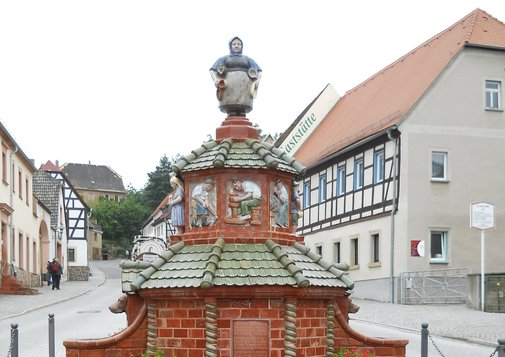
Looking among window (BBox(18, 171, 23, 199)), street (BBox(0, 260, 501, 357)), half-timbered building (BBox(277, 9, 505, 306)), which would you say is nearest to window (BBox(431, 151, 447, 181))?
half-timbered building (BBox(277, 9, 505, 306))

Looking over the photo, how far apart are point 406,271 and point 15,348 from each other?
2010cm

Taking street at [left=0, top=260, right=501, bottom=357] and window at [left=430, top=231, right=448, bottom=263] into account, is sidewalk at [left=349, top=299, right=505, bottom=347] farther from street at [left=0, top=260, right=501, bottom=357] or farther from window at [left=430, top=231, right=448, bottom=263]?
window at [left=430, top=231, right=448, bottom=263]

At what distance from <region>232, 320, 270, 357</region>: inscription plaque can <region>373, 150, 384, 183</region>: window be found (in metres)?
23.7

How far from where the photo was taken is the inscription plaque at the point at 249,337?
950 cm

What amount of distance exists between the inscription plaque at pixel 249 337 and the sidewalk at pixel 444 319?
9.59 metres

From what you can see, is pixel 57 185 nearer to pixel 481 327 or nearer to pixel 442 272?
pixel 442 272

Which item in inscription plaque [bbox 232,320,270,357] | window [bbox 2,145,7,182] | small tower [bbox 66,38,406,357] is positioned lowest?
inscription plaque [bbox 232,320,270,357]

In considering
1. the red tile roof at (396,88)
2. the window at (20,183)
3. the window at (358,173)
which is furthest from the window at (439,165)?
the window at (20,183)

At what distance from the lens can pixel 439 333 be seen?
20.0m

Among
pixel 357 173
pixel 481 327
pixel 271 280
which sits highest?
pixel 357 173

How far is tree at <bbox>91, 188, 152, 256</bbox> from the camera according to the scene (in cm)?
9850

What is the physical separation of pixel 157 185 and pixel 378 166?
226 ft

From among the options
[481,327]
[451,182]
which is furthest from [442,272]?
[481,327]

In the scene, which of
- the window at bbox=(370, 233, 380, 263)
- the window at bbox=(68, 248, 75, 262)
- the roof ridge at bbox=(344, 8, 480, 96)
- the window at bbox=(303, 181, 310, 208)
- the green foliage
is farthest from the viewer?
the green foliage
